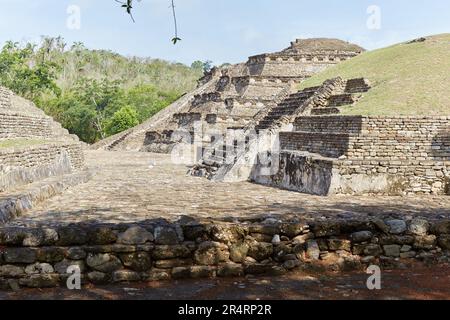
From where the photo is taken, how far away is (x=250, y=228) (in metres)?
5.80

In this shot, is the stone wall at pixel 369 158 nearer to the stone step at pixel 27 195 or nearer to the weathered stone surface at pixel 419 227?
the weathered stone surface at pixel 419 227

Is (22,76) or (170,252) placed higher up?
(22,76)

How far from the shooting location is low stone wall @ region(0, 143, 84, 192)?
884 cm

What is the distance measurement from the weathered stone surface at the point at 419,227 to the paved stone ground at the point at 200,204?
0.54 m

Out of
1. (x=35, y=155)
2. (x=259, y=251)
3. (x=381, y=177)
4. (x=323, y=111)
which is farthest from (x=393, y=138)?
(x=35, y=155)

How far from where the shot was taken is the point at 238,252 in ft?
18.6

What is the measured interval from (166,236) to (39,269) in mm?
1343

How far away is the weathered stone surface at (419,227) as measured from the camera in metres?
6.16

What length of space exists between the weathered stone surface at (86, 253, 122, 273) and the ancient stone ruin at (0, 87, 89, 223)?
64.6 inches

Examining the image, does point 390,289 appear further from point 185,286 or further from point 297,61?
point 297,61

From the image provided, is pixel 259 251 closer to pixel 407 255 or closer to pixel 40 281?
pixel 407 255
